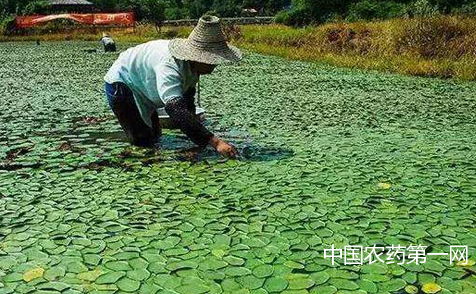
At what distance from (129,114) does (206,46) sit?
0.81 metres

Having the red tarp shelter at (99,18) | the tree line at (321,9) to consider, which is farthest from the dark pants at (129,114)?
the red tarp shelter at (99,18)

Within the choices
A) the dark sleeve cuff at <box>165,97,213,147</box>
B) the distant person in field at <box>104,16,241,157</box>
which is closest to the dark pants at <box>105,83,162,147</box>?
the distant person in field at <box>104,16,241,157</box>

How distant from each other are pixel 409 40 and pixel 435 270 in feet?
27.0

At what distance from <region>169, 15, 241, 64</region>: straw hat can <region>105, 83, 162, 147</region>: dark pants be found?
0.61 meters

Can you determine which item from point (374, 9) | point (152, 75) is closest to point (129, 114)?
point (152, 75)

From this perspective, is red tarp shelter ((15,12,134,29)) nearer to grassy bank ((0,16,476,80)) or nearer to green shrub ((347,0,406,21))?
green shrub ((347,0,406,21))

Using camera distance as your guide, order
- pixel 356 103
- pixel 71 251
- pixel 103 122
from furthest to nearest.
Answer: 1. pixel 356 103
2. pixel 103 122
3. pixel 71 251

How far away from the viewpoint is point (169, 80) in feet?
8.78

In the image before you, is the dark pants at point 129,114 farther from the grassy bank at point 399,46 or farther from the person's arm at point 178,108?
the grassy bank at point 399,46

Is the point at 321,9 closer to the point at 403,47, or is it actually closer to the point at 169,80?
the point at 403,47

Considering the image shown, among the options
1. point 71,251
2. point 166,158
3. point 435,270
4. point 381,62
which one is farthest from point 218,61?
point 381,62

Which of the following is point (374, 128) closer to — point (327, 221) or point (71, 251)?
point (327, 221)

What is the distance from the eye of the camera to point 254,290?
5.15ft

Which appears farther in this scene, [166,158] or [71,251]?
[166,158]
